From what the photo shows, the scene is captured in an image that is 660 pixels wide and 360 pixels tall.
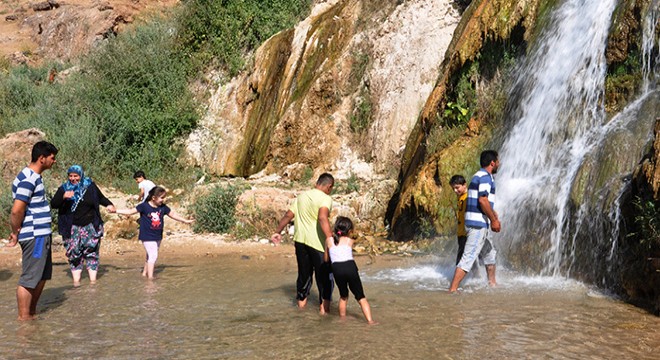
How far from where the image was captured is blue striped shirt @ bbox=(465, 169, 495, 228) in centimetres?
874

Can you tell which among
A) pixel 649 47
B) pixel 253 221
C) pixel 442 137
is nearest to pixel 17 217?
pixel 253 221

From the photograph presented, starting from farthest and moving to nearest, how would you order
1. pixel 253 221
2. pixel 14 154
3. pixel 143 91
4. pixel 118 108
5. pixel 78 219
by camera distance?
1. pixel 143 91
2. pixel 118 108
3. pixel 14 154
4. pixel 253 221
5. pixel 78 219

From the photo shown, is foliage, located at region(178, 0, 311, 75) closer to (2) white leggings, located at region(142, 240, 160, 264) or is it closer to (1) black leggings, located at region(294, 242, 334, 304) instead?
(2) white leggings, located at region(142, 240, 160, 264)

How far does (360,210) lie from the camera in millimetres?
14758

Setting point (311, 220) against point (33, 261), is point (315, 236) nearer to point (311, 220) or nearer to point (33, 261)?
point (311, 220)

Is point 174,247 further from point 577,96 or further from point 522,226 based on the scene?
point 577,96

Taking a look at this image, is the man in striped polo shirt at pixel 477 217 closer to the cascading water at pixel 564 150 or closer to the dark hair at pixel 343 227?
the cascading water at pixel 564 150

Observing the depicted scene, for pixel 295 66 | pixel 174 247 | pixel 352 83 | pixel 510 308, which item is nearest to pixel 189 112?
pixel 295 66

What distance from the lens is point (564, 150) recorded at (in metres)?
10.6

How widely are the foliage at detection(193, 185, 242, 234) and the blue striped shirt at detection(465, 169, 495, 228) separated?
6.88 meters

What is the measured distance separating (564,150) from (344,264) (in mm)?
4580

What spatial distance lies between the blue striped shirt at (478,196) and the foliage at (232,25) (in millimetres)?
14274

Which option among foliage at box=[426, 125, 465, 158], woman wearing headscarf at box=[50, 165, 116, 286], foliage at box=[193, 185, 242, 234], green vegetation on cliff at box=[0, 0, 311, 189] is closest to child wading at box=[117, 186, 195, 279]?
woman wearing headscarf at box=[50, 165, 116, 286]

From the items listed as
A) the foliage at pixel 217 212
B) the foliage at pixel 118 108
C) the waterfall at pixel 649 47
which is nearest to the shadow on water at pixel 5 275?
the foliage at pixel 217 212
